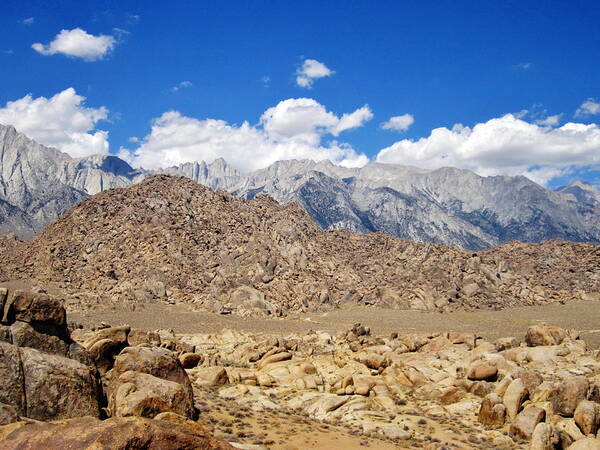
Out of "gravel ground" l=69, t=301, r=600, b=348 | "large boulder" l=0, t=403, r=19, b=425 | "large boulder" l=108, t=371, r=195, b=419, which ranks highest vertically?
"large boulder" l=0, t=403, r=19, b=425

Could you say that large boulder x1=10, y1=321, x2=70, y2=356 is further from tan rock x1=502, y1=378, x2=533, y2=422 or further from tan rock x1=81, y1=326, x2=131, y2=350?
tan rock x1=502, y1=378, x2=533, y2=422

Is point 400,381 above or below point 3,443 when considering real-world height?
below

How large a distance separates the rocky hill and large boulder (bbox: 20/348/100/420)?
1652 inches

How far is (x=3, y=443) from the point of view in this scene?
24.5ft

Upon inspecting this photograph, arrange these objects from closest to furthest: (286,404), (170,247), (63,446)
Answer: (63,446), (286,404), (170,247)

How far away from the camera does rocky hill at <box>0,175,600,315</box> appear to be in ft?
198

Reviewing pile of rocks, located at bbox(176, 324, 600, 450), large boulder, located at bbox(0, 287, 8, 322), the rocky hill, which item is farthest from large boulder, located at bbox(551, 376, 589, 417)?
the rocky hill

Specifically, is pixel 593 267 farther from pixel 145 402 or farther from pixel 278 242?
pixel 145 402

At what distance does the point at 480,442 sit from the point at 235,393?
10.9 metres

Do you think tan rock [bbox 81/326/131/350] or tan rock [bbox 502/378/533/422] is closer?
tan rock [bbox 502/378/533/422]

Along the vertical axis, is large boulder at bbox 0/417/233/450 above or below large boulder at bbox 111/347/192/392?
above

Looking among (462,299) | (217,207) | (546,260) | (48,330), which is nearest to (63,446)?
(48,330)

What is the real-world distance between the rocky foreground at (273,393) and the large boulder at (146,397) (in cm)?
4

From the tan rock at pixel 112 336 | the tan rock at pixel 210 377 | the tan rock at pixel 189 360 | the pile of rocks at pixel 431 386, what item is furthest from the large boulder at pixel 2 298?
the tan rock at pixel 189 360
